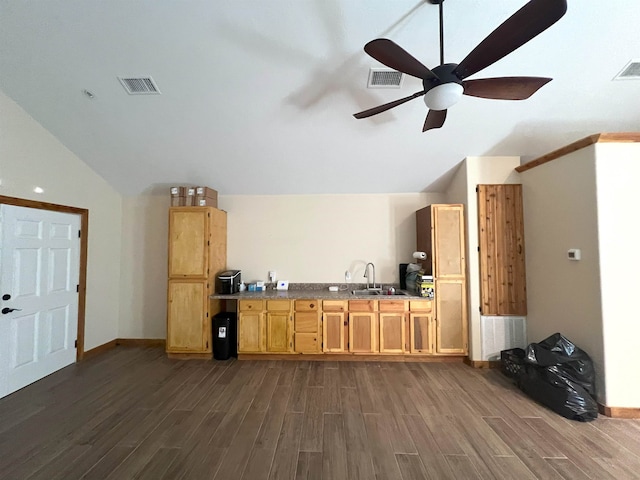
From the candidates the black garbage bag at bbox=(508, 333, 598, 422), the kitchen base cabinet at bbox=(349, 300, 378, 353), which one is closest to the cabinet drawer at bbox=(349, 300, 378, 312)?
the kitchen base cabinet at bbox=(349, 300, 378, 353)

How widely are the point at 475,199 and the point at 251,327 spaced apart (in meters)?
3.63

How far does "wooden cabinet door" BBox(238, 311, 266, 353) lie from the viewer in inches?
147

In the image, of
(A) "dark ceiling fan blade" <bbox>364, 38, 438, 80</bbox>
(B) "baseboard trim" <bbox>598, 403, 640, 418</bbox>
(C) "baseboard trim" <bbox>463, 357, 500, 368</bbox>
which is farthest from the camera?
(C) "baseboard trim" <bbox>463, 357, 500, 368</bbox>

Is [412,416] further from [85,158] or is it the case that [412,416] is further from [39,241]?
[85,158]

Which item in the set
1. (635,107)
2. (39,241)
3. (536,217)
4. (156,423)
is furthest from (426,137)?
(39,241)

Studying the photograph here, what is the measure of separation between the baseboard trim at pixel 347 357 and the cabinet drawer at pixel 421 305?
2.21 feet

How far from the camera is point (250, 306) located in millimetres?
3791

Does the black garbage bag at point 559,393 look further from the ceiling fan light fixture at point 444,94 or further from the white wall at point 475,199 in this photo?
the ceiling fan light fixture at point 444,94

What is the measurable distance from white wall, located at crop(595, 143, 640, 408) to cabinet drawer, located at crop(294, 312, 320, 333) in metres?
3.05

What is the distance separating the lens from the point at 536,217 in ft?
10.9

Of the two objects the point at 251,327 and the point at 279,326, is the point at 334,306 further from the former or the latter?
the point at 251,327

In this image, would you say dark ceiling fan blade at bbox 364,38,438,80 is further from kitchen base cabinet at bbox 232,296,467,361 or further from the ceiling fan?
kitchen base cabinet at bbox 232,296,467,361

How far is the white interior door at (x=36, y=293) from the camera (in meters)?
2.92

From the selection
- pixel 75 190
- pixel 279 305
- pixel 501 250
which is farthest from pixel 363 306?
pixel 75 190
